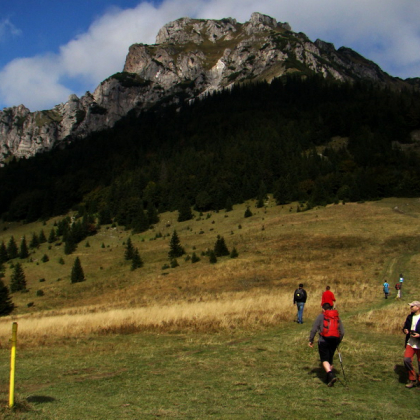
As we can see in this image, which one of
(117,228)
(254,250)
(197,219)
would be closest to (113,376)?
(254,250)

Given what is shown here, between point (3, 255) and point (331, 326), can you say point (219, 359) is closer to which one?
point (331, 326)

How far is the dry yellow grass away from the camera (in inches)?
763

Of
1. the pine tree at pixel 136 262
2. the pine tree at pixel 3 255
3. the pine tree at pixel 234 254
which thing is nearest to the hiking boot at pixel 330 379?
the pine tree at pixel 234 254

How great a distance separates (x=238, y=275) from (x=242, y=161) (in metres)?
82.1

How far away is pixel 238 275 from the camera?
48219 mm

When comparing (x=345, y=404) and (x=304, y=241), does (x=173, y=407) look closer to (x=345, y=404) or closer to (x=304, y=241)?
(x=345, y=404)

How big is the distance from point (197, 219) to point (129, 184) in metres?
47.7

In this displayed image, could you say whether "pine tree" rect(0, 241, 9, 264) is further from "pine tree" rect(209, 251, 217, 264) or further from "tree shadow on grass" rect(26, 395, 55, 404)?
"tree shadow on grass" rect(26, 395, 55, 404)

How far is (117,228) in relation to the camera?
4149 inches

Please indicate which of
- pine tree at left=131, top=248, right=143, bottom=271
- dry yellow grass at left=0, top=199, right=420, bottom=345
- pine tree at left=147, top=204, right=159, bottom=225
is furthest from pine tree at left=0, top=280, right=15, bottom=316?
pine tree at left=147, top=204, right=159, bottom=225

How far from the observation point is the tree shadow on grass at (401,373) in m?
9.91

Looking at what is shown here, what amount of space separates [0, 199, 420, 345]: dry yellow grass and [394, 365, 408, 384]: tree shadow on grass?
6487 millimetres

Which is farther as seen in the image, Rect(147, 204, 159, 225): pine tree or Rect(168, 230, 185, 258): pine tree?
Rect(147, 204, 159, 225): pine tree

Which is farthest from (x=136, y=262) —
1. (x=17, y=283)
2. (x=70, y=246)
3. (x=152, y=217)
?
(x=152, y=217)
